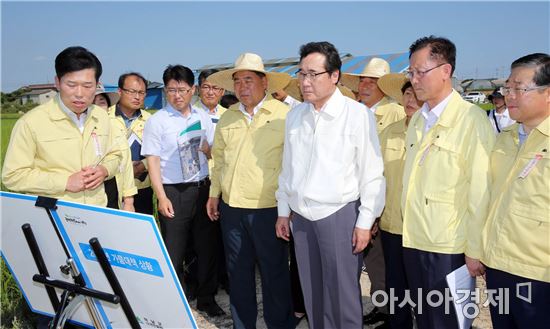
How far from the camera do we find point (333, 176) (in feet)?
8.75

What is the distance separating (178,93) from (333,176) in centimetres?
168

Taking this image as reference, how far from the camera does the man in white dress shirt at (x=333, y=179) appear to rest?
268cm

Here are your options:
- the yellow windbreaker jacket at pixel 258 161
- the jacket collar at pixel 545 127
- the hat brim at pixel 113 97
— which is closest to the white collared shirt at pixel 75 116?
the yellow windbreaker jacket at pixel 258 161

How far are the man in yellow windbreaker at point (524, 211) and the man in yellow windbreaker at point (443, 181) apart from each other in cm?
11

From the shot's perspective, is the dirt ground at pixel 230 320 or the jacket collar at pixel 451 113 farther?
the dirt ground at pixel 230 320

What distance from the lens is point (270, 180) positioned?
3.18m

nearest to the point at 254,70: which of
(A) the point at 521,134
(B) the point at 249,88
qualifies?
(B) the point at 249,88

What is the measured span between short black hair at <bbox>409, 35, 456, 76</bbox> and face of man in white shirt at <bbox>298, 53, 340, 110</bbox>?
528 millimetres

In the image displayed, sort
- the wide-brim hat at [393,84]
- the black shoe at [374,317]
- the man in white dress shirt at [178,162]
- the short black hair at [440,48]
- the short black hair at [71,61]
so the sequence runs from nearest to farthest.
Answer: the short black hair at [440,48]
the short black hair at [71,61]
the wide-brim hat at [393,84]
the man in white dress shirt at [178,162]
the black shoe at [374,317]

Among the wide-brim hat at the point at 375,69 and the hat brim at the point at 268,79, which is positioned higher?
the hat brim at the point at 268,79

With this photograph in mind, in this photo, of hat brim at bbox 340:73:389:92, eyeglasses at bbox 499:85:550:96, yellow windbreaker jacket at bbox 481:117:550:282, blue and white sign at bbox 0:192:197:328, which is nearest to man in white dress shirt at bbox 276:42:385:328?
yellow windbreaker jacket at bbox 481:117:550:282

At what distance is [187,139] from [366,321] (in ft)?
7.24

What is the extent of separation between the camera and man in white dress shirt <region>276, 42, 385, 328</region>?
2676 mm

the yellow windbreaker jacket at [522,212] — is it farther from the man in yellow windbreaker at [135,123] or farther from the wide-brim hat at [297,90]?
the man in yellow windbreaker at [135,123]
